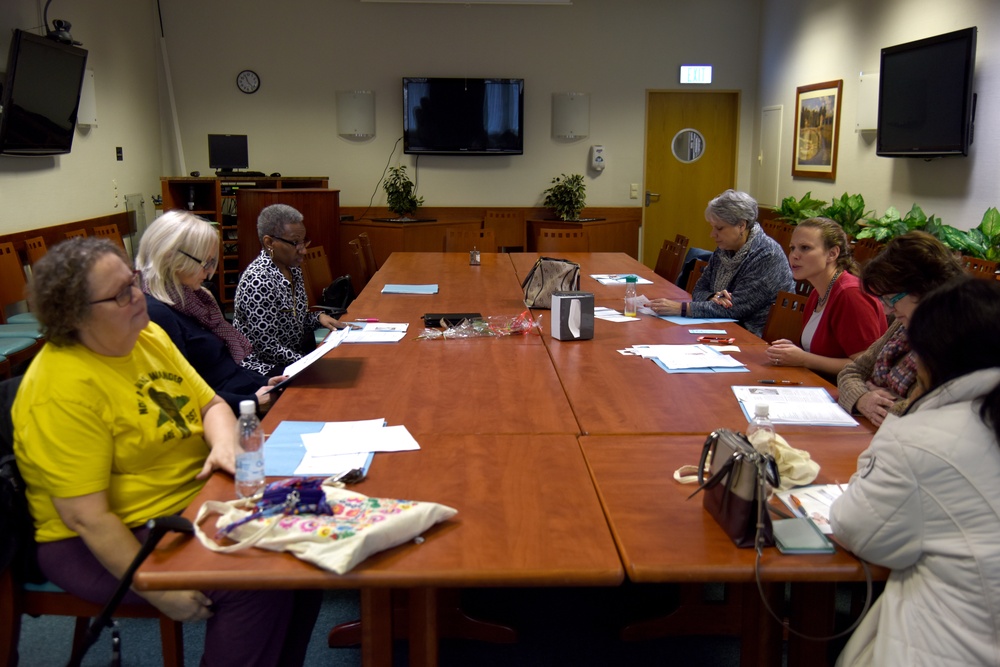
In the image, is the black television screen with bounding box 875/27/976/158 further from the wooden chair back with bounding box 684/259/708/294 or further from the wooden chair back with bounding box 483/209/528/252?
the wooden chair back with bounding box 483/209/528/252

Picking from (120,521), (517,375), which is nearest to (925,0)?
(517,375)

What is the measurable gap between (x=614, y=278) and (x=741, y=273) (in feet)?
3.71

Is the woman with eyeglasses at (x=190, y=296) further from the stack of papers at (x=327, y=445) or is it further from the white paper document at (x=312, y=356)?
the stack of papers at (x=327, y=445)

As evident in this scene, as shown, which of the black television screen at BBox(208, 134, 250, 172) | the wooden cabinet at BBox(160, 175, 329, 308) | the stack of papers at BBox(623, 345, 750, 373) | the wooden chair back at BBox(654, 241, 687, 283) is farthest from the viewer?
the black television screen at BBox(208, 134, 250, 172)

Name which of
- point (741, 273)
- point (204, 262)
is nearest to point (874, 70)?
point (741, 273)

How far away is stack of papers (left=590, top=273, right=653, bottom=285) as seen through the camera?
5.10m

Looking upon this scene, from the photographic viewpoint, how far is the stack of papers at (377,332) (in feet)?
11.4

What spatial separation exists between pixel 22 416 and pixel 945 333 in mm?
1871

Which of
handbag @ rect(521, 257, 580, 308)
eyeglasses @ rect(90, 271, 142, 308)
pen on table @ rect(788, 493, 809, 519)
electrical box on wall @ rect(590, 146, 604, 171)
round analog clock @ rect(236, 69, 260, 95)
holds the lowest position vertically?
pen on table @ rect(788, 493, 809, 519)

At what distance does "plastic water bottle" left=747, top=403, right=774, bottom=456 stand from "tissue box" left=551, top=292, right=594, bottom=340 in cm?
128

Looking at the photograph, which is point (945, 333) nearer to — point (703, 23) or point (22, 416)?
point (22, 416)

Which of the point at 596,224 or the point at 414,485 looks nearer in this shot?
the point at 414,485

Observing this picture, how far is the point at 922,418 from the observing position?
61.9 inches

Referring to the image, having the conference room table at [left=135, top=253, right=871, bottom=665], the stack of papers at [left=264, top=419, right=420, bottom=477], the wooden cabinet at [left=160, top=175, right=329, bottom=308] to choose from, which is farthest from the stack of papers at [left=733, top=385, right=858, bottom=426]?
the wooden cabinet at [left=160, top=175, right=329, bottom=308]
